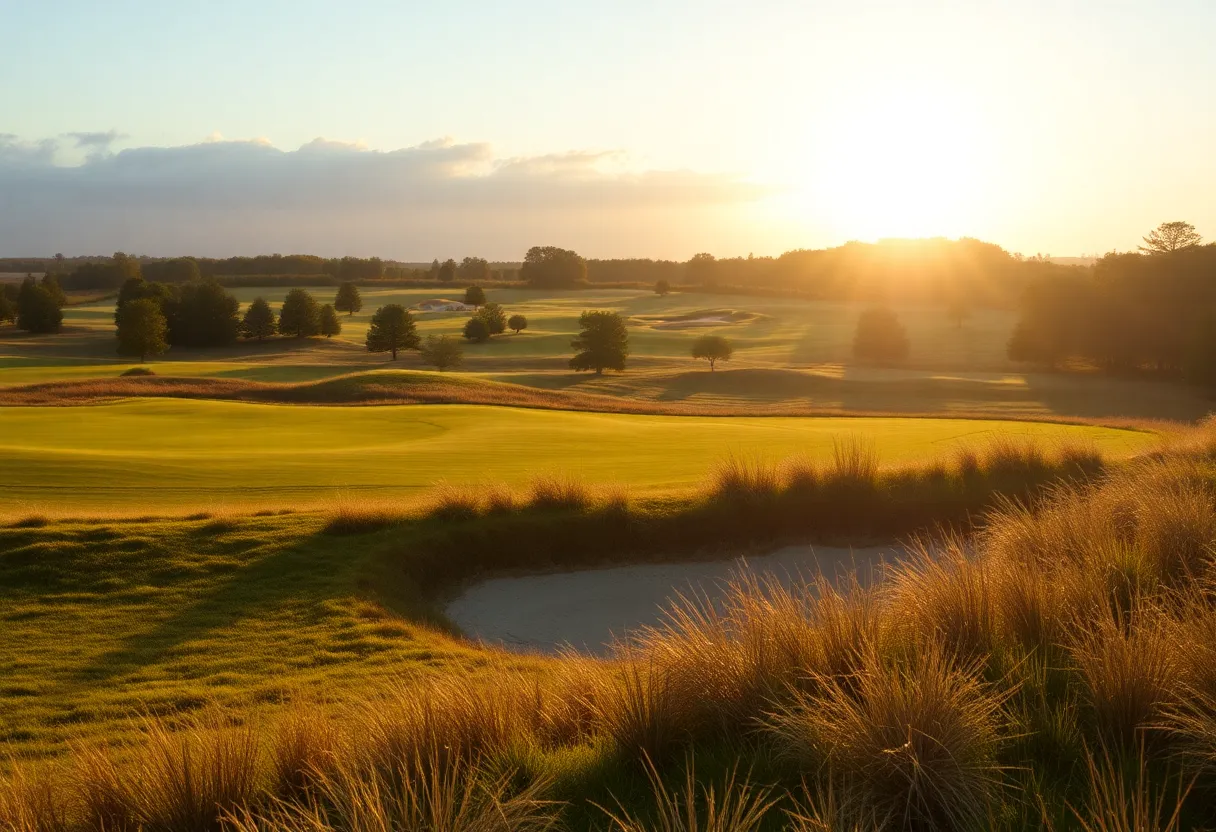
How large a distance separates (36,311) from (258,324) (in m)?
16.6

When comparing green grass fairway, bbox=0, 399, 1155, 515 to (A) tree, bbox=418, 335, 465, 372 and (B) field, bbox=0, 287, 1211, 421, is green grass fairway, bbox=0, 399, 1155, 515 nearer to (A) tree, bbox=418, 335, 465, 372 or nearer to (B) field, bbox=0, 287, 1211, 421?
(B) field, bbox=0, 287, 1211, 421

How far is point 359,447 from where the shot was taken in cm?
2347

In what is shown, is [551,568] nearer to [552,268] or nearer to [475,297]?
[475,297]

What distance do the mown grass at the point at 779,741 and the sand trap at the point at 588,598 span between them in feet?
18.8

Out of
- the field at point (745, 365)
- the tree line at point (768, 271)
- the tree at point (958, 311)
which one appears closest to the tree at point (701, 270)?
the tree line at point (768, 271)

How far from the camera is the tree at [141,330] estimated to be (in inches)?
2459

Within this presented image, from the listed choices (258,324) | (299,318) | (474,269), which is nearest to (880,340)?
(299,318)

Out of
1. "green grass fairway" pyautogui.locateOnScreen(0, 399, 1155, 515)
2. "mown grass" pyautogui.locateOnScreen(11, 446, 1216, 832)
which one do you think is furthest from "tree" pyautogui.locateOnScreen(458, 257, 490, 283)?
"mown grass" pyautogui.locateOnScreen(11, 446, 1216, 832)

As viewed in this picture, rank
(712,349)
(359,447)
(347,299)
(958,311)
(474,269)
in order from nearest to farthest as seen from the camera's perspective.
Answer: (359,447), (712,349), (958,311), (347,299), (474,269)

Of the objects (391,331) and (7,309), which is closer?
(391,331)

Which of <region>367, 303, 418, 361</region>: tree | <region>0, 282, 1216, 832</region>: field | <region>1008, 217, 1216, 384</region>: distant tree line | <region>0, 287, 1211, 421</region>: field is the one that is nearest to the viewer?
<region>0, 282, 1216, 832</region>: field

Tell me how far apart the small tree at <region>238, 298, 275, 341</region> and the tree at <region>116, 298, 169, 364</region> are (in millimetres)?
10995

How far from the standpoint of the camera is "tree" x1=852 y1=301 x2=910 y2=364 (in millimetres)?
66625

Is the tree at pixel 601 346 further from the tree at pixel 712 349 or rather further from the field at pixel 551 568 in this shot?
the field at pixel 551 568
